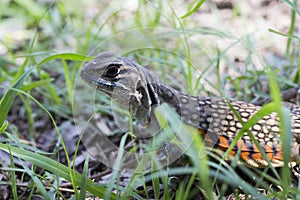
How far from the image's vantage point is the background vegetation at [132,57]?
269 cm

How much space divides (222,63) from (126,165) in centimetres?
174

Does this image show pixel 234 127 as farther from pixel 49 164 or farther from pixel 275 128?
pixel 49 164

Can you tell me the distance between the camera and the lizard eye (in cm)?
299

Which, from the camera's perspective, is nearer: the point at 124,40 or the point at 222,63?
the point at 124,40

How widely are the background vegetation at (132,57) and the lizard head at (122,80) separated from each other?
13cm

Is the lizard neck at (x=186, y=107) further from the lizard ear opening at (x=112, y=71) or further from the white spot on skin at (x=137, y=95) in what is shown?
the lizard ear opening at (x=112, y=71)

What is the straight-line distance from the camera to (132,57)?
15.1ft

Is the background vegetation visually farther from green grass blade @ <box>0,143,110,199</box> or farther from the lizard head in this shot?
the lizard head

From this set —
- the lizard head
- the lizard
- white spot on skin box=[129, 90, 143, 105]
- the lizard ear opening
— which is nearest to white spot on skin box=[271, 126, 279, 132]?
the lizard

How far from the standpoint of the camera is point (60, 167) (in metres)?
2.66

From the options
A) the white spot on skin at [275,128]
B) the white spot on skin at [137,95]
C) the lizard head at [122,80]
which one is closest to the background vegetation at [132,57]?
the lizard head at [122,80]

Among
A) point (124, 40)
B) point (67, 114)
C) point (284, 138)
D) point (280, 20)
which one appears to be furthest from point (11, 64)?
point (284, 138)

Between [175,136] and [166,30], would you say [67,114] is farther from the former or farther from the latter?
[175,136]

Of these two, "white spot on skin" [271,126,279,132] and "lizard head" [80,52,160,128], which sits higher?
"lizard head" [80,52,160,128]
